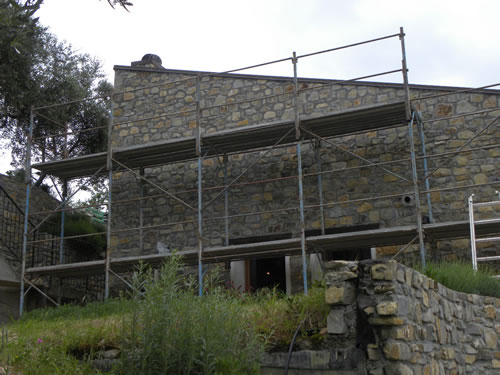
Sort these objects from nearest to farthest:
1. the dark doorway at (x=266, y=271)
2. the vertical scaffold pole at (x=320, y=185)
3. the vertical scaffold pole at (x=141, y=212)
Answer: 1. the vertical scaffold pole at (x=320, y=185)
2. the dark doorway at (x=266, y=271)
3. the vertical scaffold pole at (x=141, y=212)

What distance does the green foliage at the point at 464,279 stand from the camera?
6953 millimetres

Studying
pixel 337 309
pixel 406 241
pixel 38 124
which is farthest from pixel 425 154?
pixel 38 124

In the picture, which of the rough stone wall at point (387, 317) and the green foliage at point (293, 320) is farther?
the green foliage at point (293, 320)

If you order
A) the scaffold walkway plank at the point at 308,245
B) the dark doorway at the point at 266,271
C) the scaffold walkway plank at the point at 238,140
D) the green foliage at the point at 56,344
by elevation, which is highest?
the scaffold walkway plank at the point at 238,140

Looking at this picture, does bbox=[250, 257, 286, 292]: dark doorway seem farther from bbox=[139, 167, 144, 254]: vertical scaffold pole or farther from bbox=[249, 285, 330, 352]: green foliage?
bbox=[249, 285, 330, 352]: green foliage

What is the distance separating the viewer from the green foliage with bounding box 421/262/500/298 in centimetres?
695

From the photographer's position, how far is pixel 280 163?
39.5ft

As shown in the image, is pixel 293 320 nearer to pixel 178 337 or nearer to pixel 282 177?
pixel 178 337

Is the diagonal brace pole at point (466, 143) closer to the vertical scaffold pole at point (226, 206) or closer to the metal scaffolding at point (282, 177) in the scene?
the metal scaffolding at point (282, 177)

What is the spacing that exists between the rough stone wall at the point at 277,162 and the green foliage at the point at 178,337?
5.83 m

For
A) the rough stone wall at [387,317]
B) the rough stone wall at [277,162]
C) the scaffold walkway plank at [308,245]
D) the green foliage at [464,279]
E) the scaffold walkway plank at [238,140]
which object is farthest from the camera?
the rough stone wall at [277,162]

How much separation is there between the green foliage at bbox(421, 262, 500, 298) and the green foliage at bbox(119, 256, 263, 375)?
2544 millimetres

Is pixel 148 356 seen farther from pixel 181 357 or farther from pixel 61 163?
pixel 61 163

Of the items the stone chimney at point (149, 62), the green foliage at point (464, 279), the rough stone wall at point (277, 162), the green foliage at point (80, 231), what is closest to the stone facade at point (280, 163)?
the rough stone wall at point (277, 162)
